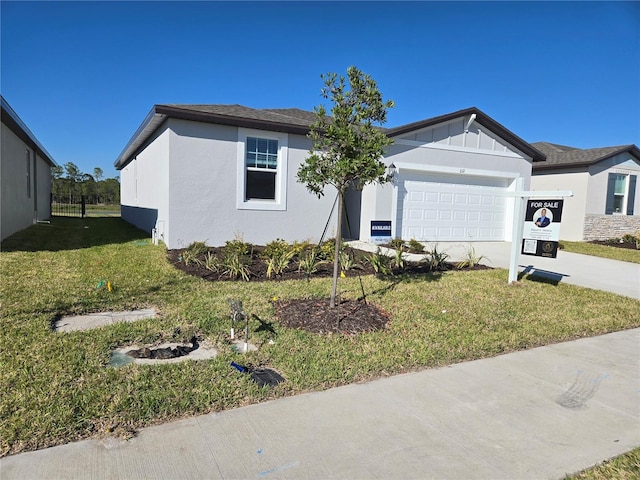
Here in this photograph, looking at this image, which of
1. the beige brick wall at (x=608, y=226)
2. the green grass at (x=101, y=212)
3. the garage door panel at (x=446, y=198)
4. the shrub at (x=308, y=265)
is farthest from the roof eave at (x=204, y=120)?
the green grass at (x=101, y=212)

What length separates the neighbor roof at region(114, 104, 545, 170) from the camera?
10031 millimetres

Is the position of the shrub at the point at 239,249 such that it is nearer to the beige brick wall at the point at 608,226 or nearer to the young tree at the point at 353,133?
the young tree at the point at 353,133

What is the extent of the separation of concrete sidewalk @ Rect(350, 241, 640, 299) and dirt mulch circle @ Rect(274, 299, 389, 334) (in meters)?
4.96

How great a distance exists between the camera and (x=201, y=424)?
3.04 m

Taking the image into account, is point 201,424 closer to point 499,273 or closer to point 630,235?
point 499,273

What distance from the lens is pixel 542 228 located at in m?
7.75

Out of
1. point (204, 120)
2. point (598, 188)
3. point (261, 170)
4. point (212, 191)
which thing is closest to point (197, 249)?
point (212, 191)

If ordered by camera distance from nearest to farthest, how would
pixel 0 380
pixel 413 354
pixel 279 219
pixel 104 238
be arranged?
pixel 0 380, pixel 413 354, pixel 279 219, pixel 104 238

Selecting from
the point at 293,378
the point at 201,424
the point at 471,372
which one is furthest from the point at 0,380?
the point at 471,372

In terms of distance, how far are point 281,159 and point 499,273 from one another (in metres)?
6.35

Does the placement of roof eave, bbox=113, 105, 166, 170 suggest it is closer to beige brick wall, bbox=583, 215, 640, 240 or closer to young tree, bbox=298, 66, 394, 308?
young tree, bbox=298, 66, 394, 308

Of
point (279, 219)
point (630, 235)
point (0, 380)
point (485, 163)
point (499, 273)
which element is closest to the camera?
point (0, 380)

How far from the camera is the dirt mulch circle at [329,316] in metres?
5.22

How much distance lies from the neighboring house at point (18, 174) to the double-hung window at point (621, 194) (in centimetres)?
2157
